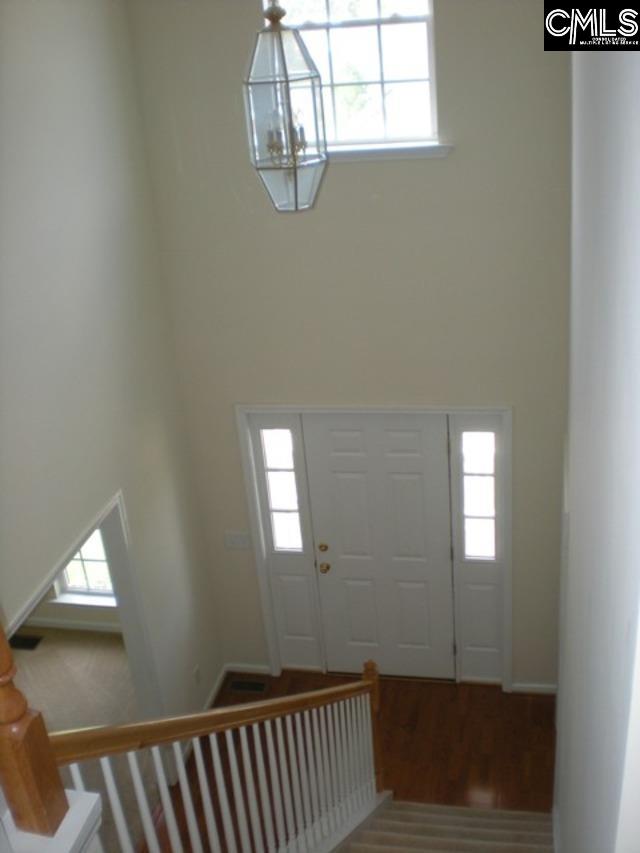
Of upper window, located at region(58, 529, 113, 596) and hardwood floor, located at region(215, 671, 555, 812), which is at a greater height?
upper window, located at region(58, 529, 113, 596)

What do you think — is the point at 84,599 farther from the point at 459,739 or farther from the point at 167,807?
the point at 167,807

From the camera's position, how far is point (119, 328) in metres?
4.89

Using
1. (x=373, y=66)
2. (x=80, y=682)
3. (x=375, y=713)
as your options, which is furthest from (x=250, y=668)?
(x=373, y=66)

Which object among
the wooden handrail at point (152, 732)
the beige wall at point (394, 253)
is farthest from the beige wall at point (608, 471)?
the beige wall at point (394, 253)

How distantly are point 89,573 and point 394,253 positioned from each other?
386 centimetres

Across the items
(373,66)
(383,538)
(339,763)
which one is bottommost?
(339,763)

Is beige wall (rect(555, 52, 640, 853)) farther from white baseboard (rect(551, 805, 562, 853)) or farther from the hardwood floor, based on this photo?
the hardwood floor

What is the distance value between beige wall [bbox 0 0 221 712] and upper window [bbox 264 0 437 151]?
1.14m

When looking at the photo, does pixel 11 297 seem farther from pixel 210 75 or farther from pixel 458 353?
pixel 458 353

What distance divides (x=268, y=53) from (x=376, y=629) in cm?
→ 446

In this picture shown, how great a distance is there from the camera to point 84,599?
7219 millimetres

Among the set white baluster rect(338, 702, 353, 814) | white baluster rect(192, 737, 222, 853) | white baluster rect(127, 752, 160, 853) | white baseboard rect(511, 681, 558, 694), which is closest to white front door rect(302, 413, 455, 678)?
white baseboard rect(511, 681, 558, 694)

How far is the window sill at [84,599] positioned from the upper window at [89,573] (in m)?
0.03

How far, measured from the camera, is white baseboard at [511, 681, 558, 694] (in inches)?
243
